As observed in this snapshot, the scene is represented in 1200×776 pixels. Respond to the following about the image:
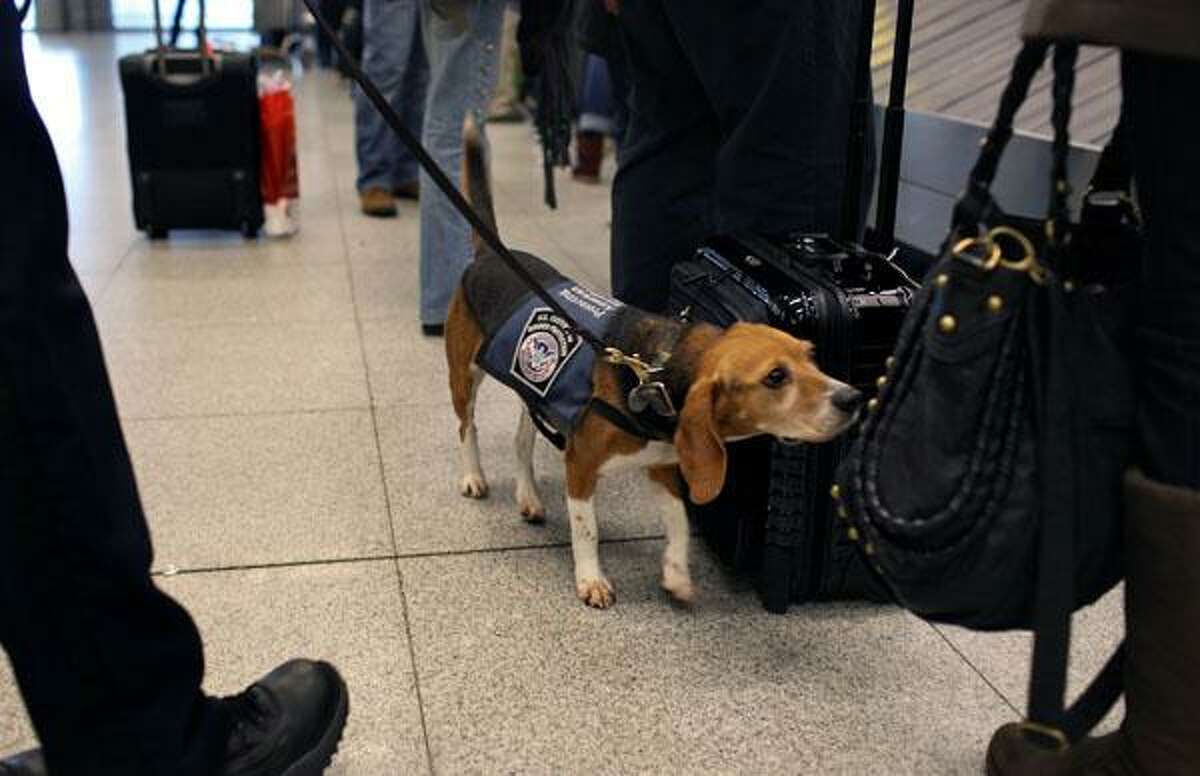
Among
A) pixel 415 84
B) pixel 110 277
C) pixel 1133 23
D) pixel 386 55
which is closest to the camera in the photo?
pixel 1133 23

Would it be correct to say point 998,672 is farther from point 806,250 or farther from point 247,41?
point 247,41

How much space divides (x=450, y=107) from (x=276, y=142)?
138 cm

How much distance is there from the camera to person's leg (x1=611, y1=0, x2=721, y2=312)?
95.2 inches

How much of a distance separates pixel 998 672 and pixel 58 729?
1.38 metres

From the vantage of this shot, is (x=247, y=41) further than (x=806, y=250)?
Yes

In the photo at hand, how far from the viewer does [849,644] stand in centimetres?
193

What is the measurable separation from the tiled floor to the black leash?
19.3 inches

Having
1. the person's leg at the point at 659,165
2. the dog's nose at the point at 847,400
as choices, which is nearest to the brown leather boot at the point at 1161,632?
the dog's nose at the point at 847,400

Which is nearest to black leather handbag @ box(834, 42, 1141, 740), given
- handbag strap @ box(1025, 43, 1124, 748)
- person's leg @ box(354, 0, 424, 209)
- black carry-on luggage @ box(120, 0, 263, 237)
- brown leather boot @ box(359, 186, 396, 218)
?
handbag strap @ box(1025, 43, 1124, 748)

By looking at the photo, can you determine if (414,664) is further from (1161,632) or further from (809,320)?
(1161,632)

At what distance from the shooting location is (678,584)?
2020 mm

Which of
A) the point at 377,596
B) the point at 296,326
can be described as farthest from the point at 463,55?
the point at 377,596

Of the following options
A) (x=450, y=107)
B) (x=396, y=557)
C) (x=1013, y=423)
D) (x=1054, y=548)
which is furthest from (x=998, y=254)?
(x=450, y=107)

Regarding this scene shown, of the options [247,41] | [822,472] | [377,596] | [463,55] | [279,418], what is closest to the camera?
[822,472]
